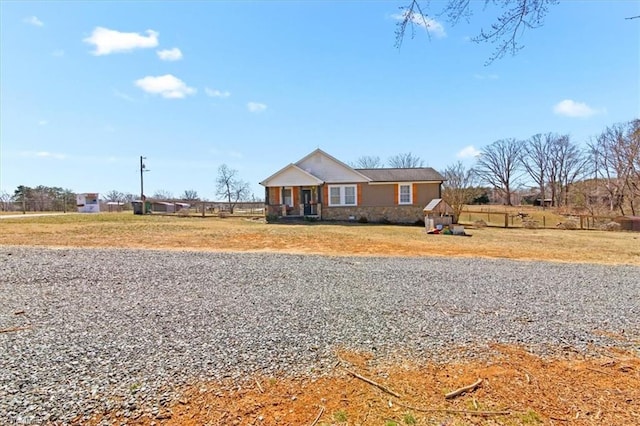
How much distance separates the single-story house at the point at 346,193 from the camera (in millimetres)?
22406

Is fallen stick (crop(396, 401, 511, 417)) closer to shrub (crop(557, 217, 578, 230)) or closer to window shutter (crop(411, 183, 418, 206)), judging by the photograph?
window shutter (crop(411, 183, 418, 206))

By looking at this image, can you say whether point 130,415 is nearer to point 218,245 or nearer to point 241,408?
point 241,408

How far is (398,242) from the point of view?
12906 millimetres

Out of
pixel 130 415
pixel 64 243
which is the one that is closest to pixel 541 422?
pixel 130 415

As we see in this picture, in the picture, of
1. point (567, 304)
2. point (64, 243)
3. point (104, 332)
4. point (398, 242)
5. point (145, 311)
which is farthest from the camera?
point (398, 242)

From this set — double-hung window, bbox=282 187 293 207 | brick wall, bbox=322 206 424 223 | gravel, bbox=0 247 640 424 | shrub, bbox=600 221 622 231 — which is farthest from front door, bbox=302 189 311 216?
shrub, bbox=600 221 622 231

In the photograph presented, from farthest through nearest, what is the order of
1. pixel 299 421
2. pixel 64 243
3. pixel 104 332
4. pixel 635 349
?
pixel 64 243 → pixel 104 332 → pixel 635 349 → pixel 299 421

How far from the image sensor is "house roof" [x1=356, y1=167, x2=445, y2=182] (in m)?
22.3

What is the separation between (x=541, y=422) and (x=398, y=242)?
10.7 metres

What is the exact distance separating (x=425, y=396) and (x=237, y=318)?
2515 millimetres

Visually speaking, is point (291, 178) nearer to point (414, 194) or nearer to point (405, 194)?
point (405, 194)

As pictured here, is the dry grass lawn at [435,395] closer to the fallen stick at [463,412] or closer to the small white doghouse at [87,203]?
the fallen stick at [463,412]

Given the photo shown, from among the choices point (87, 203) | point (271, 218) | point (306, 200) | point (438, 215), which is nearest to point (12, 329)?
point (438, 215)

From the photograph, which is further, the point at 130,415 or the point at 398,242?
the point at 398,242
